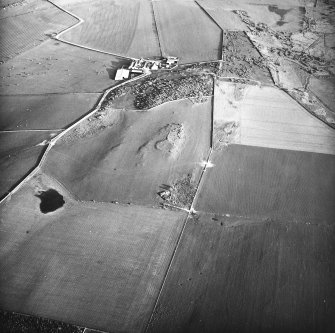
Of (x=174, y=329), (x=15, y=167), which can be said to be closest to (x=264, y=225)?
(x=174, y=329)

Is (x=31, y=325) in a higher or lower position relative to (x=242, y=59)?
lower

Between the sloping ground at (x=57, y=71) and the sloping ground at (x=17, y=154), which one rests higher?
the sloping ground at (x=57, y=71)

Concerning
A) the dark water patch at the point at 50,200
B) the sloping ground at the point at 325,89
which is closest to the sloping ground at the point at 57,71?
the dark water patch at the point at 50,200

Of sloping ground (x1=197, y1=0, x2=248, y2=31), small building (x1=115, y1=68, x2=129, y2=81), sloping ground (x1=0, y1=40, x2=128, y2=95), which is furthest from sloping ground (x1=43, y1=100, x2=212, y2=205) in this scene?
sloping ground (x1=197, y1=0, x2=248, y2=31)

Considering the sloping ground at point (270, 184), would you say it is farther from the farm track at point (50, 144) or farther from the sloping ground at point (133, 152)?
the farm track at point (50, 144)

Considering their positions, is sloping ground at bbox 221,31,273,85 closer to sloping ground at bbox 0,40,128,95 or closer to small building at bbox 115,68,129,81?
small building at bbox 115,68,129,81

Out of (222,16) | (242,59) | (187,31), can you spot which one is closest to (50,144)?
(242,59)

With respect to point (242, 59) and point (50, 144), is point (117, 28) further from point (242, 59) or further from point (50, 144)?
point (50, 144)
